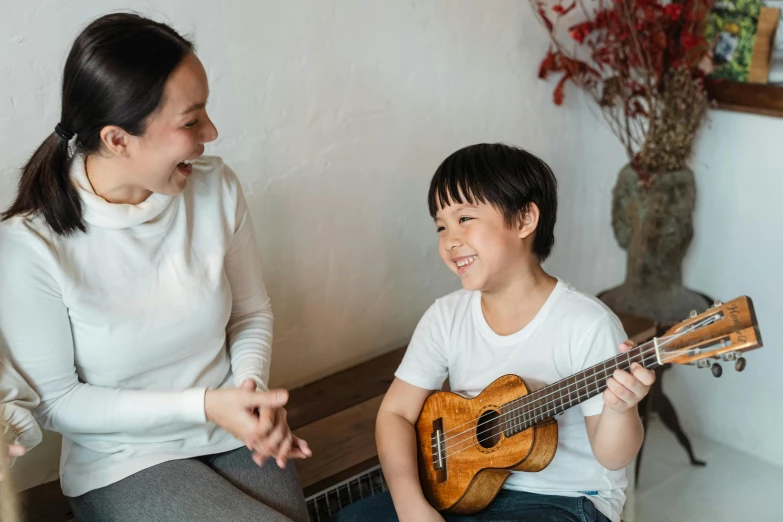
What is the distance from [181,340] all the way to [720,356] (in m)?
0.87

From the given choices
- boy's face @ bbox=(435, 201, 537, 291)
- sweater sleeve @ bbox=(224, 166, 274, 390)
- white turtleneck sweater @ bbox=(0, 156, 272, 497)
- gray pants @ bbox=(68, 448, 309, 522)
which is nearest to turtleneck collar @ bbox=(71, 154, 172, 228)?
white turtleneck sweater @ bbox=(0, 156, 272, 497)

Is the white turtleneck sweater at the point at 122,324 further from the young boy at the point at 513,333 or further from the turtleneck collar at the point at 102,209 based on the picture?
the young boy at the point at 513,333

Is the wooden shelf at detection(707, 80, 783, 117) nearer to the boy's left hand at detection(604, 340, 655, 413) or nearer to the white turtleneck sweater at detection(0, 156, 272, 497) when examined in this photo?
the boy's left hand at detection(604, 340, 655, 413)

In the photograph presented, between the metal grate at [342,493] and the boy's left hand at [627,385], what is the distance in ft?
2.29

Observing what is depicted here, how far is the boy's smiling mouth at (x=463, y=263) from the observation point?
4.79ft

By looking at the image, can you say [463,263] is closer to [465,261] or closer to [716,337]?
[465,261]

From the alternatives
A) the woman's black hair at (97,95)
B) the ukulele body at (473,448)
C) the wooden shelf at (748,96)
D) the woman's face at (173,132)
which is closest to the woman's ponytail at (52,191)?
the woman's black hair at (97,95)

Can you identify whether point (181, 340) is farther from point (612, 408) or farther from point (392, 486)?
point (612, 408)

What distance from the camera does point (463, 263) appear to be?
1471 millimetres

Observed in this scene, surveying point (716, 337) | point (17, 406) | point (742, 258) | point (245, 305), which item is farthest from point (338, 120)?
point (742, 258)

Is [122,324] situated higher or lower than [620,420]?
higher

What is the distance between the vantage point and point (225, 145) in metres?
1.79

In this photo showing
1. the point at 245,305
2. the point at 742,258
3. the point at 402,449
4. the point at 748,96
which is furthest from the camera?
the point at 742,258

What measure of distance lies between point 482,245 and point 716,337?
470 millimetres
